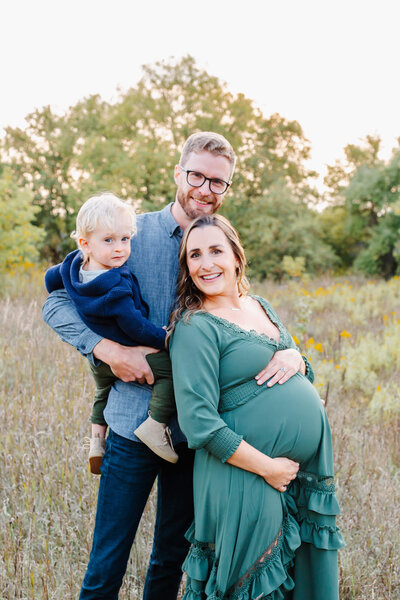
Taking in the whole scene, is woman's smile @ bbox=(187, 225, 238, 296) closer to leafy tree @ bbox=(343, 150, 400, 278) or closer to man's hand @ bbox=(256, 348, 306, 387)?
man's hand @ bbox=(256, 348, 306, 387)

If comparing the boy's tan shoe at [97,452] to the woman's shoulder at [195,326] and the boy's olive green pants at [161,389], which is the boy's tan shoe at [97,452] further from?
the woman's shoulder at [195,326]

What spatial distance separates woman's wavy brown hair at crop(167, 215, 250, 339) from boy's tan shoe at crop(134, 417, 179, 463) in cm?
35

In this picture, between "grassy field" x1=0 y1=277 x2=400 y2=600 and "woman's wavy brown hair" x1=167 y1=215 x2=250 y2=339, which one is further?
"grassy field" x1=0 y1=277 x2=400 y2=600

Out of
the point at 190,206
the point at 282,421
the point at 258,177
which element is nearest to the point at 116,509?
the point at 282,421

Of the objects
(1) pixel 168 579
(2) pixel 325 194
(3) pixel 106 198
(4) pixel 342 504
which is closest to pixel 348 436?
(4) pixel 342 504

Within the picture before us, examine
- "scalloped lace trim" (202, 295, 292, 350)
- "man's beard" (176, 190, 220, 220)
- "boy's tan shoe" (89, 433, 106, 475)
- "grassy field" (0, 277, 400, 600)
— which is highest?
"man's beard" (176, 190, 220, 220)

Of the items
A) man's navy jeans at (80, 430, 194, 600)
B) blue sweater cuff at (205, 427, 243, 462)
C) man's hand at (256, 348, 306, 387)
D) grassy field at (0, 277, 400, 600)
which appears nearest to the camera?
blue sweater cuff at (205, 427, 243, 462)

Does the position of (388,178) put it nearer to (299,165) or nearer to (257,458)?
(299,165)

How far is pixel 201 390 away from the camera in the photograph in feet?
5.77

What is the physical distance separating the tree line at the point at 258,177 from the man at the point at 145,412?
12.8 metres

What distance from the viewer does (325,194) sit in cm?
2020

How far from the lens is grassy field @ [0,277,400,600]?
2.56 metres

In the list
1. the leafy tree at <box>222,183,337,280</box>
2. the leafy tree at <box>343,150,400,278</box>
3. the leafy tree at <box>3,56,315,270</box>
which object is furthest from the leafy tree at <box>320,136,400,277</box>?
the leafy tree at <box>3,56,315,270</box>

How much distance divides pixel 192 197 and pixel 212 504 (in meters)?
1.25
